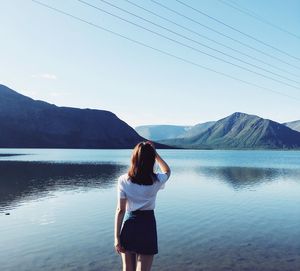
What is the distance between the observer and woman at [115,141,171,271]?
6996 millimetres

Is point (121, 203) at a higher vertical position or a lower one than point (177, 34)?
lower

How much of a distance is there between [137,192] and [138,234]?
87 centimetres

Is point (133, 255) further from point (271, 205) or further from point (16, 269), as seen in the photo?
point (271, 205)

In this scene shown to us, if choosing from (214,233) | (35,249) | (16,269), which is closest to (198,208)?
(214,233)

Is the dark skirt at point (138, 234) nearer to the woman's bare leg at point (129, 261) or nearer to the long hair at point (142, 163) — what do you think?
the woman's bare leg at point (129, 261)

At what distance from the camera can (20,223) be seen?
3153 cm

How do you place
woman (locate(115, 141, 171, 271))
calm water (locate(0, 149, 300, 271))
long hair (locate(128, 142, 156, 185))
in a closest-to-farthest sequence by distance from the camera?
long hair (locate(128, 142, 156, 185))
woman (locate(115, 141, 171, 271))
calm water (locate(0, 149, 300, 271))

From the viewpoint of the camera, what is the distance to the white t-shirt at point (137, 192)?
7.05m

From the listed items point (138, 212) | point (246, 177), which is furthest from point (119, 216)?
point (246, 177)

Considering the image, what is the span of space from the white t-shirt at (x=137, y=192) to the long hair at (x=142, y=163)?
11 centimetres

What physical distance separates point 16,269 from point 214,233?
14.7m

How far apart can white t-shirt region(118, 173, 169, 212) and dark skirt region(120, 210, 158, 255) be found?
0.16 m

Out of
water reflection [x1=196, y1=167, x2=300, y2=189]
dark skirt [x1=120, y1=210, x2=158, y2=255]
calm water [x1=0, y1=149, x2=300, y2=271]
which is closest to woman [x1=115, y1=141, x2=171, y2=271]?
dark skirt [x1=120, y1=210, x2=158, y2=255]

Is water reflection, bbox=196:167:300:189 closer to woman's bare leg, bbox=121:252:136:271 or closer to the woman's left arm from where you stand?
woman's bare leg, bbox=121:252:136:271
